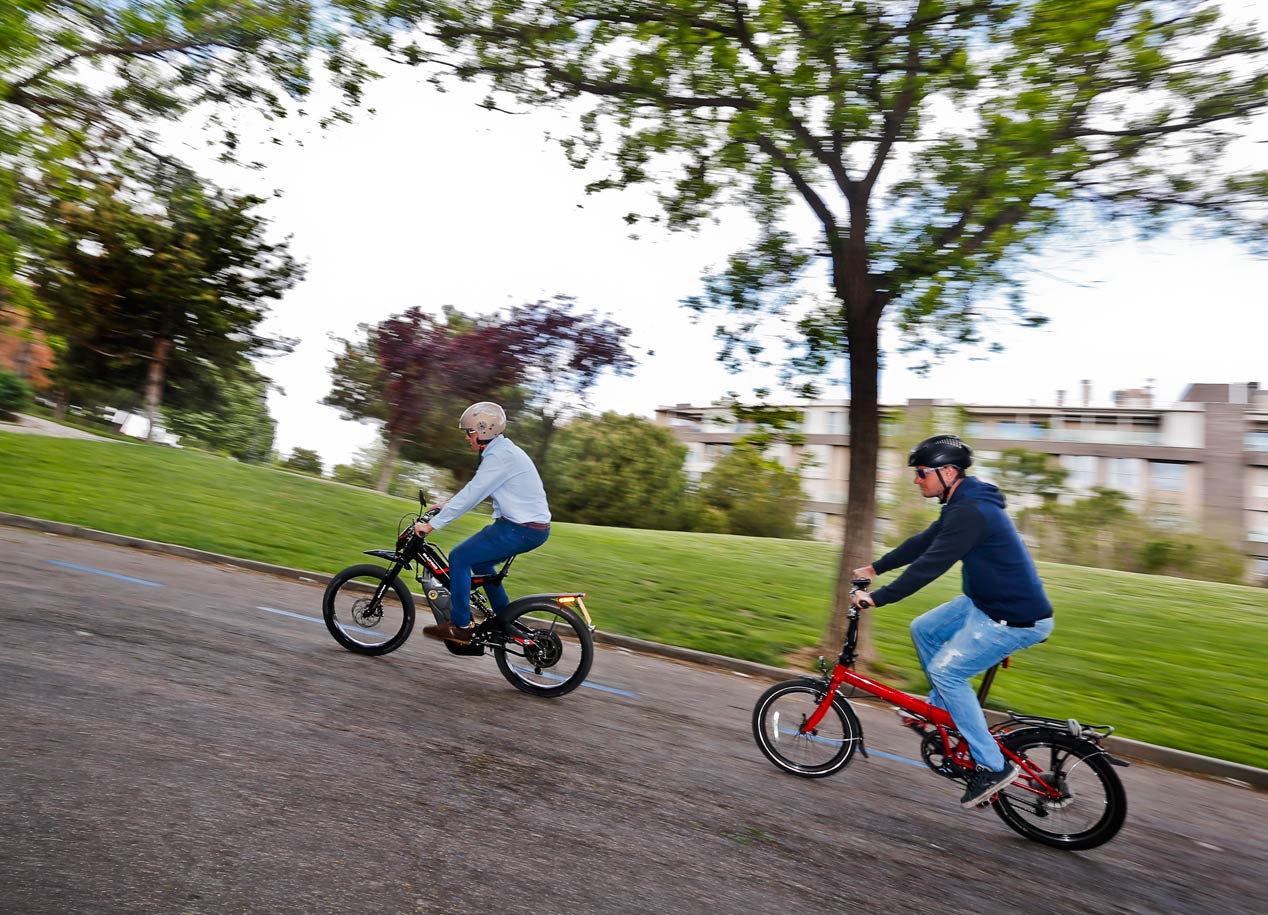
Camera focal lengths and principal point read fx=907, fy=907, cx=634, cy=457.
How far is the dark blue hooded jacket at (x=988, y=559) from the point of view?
4961 mm

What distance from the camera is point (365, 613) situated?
7559 millimetres

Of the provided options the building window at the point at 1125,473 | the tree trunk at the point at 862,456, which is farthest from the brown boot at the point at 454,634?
the building window at the point at 1125,473

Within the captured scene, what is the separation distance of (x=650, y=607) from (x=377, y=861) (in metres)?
10.4

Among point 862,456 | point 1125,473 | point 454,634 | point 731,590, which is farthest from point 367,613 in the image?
point 1125,473

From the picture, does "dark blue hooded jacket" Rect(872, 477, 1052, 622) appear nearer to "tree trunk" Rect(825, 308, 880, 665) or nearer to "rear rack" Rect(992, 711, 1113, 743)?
"rear rack" Rect(992, 711, 1113, 743)

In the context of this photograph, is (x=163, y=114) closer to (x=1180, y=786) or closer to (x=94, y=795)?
(x=94, y=795)

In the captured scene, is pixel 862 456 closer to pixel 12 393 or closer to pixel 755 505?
pixel 755 505

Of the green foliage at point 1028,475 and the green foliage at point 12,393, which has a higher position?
the green foliage at point 1028,475

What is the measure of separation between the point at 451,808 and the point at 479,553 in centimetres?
284

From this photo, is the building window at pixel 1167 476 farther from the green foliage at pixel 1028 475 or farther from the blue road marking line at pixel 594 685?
Answer: the blue road marking line at pixel 594 685

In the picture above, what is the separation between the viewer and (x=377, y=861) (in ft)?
11.9

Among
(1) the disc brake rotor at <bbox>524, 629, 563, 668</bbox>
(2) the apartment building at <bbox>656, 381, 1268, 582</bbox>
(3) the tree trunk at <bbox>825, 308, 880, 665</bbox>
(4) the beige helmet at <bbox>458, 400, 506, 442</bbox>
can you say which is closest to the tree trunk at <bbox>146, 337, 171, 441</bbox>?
(3) the tree trunk at <bbox>825, 308, 880, 665</bbox>

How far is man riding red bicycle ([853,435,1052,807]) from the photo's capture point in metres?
4.97

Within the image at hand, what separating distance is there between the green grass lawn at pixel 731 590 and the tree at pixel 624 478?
19.3 metres
